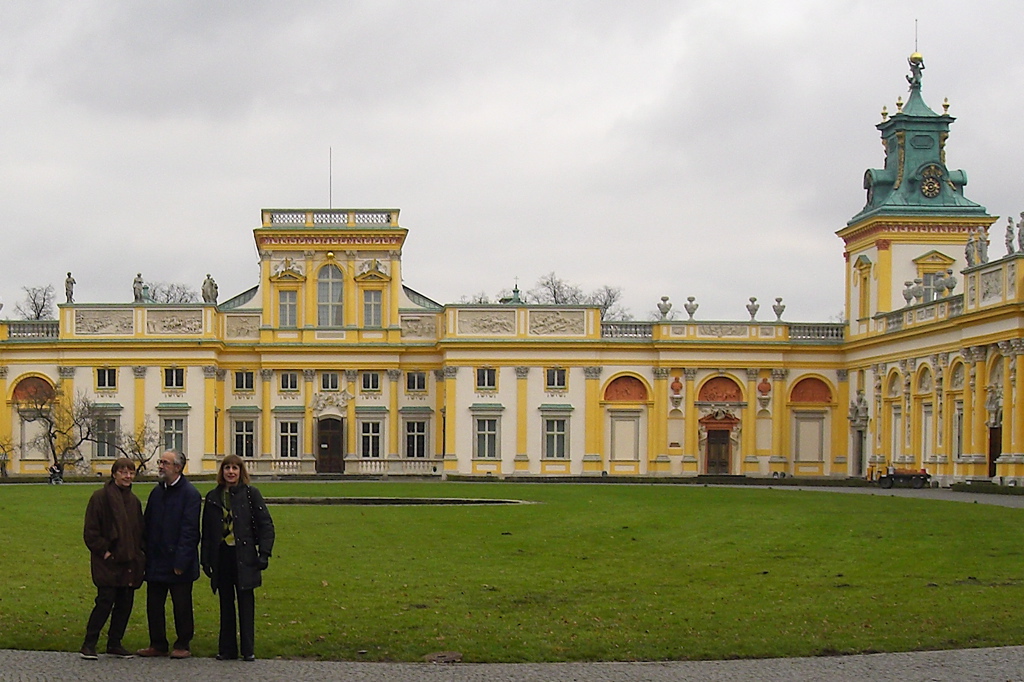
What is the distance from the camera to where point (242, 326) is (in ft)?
206

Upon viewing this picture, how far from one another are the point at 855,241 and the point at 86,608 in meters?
50.7

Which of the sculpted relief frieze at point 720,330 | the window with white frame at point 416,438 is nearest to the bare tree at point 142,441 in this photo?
the window with white frame at point 416,438

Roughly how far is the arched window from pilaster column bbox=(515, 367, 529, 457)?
8237 mm

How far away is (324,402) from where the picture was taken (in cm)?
6244

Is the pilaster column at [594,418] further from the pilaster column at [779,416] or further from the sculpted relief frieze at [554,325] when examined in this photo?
the pilaster column at [779,416]

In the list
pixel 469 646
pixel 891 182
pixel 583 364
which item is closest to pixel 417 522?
pixel 469 646

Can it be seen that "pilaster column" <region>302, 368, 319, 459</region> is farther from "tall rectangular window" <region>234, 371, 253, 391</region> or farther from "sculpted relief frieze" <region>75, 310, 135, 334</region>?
"sculpted relief frieze" <region>75, 310, 135, 334</region>

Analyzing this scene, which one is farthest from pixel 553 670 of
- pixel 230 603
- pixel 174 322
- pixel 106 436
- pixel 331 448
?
pixel 174 322

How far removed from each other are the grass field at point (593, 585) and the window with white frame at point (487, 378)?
103ft

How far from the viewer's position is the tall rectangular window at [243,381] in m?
62.8

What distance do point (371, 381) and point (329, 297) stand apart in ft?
13.7

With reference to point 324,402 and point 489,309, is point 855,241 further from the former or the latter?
point 324,402

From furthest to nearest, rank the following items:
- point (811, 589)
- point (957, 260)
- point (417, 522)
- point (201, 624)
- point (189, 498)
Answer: point (957, 260), point (417, 522), point (811, 589), point (201, 624), point (189, 498)

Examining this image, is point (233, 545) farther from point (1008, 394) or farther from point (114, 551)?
point (1008, 394)
